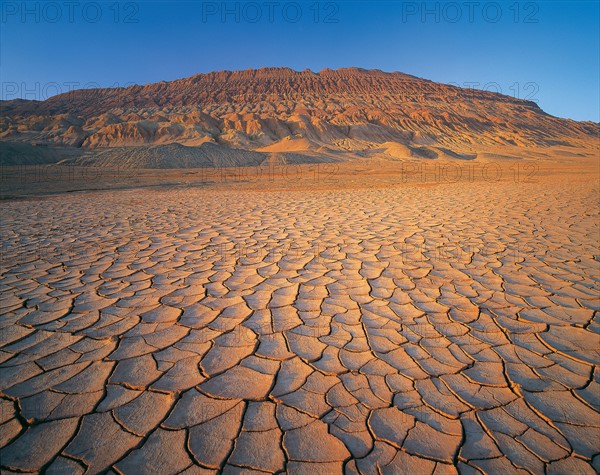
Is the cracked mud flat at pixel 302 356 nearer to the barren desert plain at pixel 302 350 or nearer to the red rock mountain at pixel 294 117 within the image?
the barren desert plain at pixel 302 350

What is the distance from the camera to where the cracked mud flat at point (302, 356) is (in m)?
1.26

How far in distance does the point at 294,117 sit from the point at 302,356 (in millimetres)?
42106

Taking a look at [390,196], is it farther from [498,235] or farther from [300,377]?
[300,377]

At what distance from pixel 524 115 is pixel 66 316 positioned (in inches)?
2951

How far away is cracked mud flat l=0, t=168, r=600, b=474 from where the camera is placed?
1.26 meters

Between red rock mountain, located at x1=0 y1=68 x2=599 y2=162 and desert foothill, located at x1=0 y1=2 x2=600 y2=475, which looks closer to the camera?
desert foothill, located at x1=0 y1=2 x2=600 y2=475

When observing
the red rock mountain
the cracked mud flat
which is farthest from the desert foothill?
the red rock mountain

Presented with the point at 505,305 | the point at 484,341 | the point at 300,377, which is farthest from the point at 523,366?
the point at 300,377

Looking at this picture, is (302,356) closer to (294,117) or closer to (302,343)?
(302,343)

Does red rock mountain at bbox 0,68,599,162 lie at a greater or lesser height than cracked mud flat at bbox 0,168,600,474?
greater

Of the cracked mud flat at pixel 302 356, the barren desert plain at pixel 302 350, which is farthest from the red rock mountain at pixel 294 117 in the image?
the cracked mud flat at pixel 302 356

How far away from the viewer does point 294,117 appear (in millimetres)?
40938

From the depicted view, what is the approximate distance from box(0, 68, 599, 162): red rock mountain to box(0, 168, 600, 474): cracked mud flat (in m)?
25.0

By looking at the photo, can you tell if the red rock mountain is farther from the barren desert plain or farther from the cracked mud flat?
the cracked mud flat
